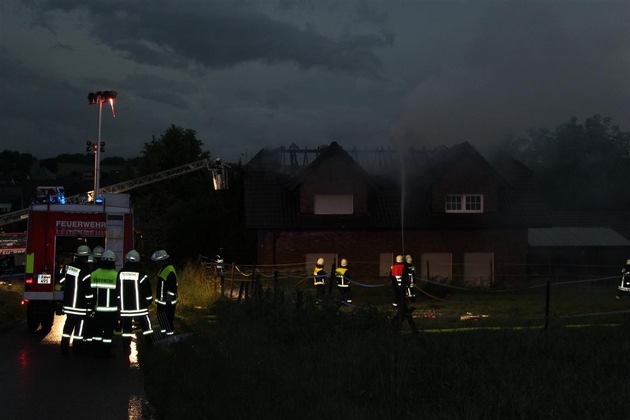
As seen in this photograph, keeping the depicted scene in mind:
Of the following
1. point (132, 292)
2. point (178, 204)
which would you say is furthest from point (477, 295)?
point (178, 204)

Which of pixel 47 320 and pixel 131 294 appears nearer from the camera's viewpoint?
pixel 131 294

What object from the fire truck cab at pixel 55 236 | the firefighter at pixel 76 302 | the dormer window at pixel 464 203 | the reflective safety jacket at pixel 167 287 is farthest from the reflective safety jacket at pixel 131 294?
the dormer window at pixel 464 203

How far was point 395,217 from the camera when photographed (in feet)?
113

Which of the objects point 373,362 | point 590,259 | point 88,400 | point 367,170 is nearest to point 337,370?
point 373,362

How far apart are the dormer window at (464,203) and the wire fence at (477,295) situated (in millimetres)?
3665

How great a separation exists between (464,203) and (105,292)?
25.0 m

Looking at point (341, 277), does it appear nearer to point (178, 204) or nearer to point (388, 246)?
point (388, 246)

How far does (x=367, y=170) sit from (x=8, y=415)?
94.1 ft

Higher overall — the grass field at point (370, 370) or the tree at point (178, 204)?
→ the tree at point (178, 204)

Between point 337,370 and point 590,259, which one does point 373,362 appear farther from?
point 590,259

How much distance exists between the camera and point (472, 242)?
114 feet

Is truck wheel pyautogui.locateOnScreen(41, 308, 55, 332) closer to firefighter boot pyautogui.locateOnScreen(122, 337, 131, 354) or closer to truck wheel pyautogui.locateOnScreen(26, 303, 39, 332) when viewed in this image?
truck wheel pyautogui.locateOnScreen(26, 303, 39, 332)

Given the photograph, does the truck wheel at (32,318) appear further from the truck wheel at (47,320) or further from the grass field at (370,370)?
the grass field at (370,370)

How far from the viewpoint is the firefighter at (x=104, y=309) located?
483 inches
